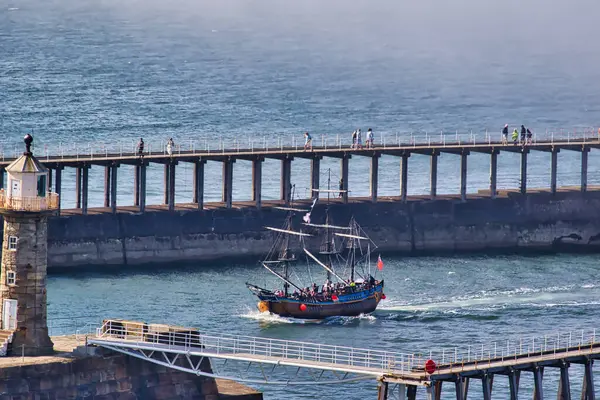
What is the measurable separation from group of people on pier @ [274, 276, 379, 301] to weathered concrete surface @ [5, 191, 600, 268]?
17515 mm

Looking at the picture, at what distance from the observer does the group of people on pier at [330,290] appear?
425 ft

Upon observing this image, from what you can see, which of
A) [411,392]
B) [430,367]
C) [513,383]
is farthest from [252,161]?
[430,367]

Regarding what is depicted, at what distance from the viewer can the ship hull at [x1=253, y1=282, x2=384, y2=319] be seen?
128875 millimetres

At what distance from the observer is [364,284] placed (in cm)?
13062

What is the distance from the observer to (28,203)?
90.1 meters

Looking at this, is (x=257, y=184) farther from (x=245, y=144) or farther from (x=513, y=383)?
(x=513, y=383)

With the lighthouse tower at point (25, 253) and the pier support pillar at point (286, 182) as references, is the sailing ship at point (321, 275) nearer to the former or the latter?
the pier support pillar at point (286, 182)

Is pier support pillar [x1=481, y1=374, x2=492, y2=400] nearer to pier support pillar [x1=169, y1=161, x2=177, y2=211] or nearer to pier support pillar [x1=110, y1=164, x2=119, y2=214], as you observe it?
pier support pillar [x1=110, y1=164, x2=119, y2=214]

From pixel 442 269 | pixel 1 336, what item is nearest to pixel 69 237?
pixel 442 269

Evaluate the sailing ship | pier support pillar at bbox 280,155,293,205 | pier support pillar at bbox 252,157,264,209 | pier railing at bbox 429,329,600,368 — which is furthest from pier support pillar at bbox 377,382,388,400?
pier support pillar at bbox 280,155,293,205

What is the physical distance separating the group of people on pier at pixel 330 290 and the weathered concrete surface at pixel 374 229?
57.5 ft

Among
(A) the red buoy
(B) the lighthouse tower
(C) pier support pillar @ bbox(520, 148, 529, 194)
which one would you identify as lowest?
(A) the red buoy

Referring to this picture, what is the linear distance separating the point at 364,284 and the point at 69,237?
→ 24203 mm

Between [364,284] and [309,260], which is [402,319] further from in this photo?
[309,260]
